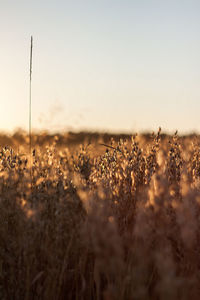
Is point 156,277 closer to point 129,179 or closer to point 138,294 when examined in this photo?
point 129,179

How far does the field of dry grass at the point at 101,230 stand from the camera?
1237 millimetres

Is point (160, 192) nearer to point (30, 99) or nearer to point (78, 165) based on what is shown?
point (30, 99)

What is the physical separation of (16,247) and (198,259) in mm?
834

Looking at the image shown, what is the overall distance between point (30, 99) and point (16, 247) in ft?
3.19

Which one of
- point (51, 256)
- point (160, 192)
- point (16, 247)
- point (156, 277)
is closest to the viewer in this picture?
point (160, 192)

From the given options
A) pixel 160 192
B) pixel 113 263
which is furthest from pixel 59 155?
pixel 113 263

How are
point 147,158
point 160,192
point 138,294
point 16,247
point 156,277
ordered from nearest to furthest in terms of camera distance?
point 138,294
point 160,192
point 16,247
point 156,277
point 147,158

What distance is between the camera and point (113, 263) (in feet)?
3.54

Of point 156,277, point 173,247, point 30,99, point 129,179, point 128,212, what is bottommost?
point 156,277

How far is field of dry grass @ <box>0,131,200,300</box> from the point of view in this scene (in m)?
1.24

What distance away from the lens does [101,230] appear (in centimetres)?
112

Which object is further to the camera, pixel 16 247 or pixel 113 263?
pixel 16 247

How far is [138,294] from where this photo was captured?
1040 mm

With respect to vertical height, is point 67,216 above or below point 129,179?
below
